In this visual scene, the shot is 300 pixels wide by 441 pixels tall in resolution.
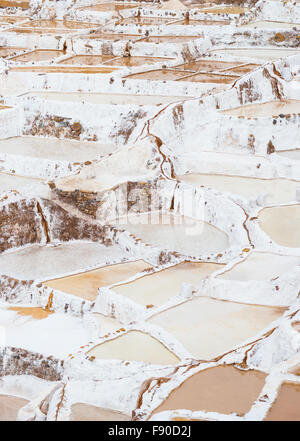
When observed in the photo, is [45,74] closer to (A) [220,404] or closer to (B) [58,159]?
(B) [58,159]

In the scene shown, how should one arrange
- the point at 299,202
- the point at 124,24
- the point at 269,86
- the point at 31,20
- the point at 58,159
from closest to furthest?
the point at 299,202 < the point at 58,159 < the point at 269,86 < the point at 124,24 < the point at 31,20

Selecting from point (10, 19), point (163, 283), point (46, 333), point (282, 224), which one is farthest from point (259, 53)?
point (46, 333)

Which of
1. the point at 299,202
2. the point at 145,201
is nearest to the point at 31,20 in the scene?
the point at 145,201

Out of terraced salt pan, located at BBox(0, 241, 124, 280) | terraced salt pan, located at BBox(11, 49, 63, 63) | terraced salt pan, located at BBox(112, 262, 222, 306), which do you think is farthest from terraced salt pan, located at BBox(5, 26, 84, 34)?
terraced salt pan, located at BBox(112, 262, 222, 306)

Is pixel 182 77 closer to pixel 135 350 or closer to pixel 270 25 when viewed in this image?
pixel 270 25

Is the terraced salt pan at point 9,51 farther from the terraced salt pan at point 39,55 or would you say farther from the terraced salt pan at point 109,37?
the terraced salt pan at point 109,37

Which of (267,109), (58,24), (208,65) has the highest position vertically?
(58,24)
